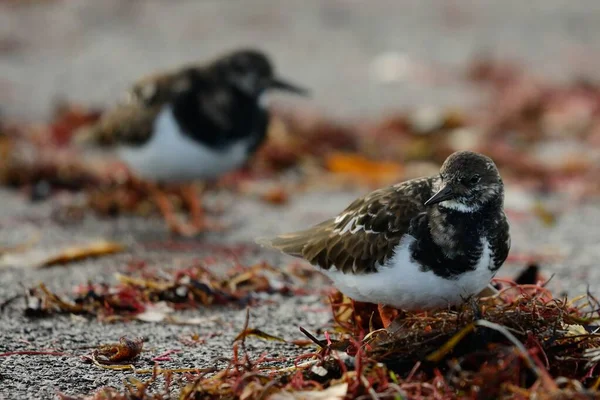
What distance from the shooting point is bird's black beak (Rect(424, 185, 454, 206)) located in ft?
8.53

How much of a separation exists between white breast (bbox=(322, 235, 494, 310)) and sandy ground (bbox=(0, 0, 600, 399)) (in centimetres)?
39

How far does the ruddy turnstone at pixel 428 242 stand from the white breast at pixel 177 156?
1.93 m

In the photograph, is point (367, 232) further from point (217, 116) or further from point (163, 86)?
point (163, 86)

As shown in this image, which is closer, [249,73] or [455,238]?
[455,238]

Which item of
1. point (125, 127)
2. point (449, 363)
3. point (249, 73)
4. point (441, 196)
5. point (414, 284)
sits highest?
point (249, 73)

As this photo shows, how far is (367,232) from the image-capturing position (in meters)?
2.75

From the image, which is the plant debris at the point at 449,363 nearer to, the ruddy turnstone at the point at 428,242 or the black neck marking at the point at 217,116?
the ruddy turnstone at the point at 428,242

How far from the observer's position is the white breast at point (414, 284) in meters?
2.53

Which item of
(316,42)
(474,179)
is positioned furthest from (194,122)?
(316,42)

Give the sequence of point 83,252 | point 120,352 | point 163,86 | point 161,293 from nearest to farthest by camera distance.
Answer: point 120,352 < point 161,293 < point 83,252 < point 163,86

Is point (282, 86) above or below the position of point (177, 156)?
above

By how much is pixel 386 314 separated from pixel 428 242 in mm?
388

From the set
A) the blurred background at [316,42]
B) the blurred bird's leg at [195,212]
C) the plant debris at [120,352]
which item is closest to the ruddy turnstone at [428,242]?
the plant debris at [120,352]

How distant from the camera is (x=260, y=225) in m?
4.86
